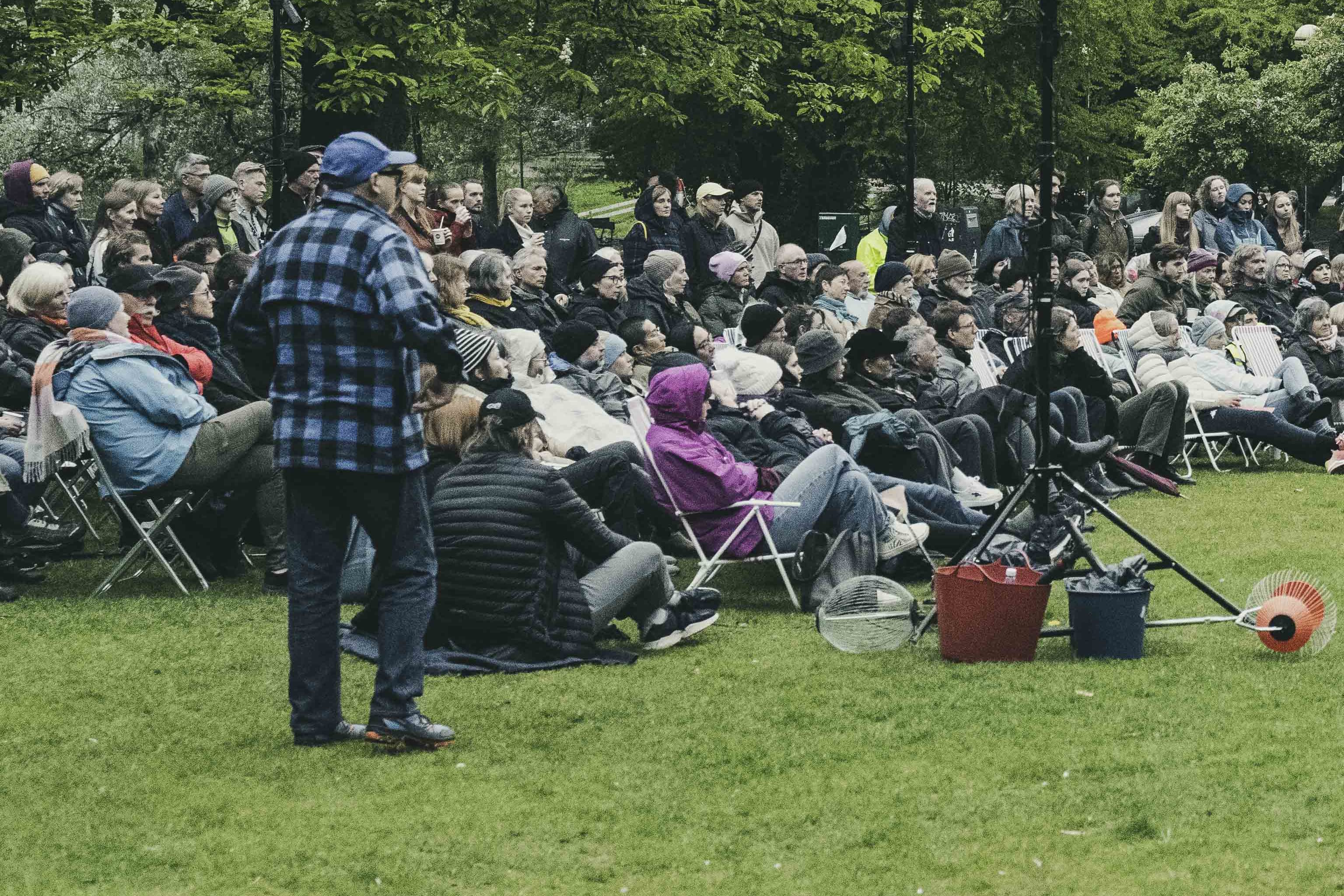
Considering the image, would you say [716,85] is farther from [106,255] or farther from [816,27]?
[106,255]

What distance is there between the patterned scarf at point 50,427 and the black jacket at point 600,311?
3.59m

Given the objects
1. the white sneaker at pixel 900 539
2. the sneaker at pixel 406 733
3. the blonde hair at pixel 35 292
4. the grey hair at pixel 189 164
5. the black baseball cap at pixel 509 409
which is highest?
the grey hair at pixel 189 164

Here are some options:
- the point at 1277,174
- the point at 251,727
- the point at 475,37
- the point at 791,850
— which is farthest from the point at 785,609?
the point at 1277,174

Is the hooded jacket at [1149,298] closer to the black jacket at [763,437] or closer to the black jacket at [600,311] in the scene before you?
the black jacket at [600,311]

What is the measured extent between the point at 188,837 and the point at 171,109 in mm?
16045

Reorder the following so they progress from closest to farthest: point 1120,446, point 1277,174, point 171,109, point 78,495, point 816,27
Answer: point 78,495 → point 1120,446 → point 171,109 → point 816,27 → point 1277,174

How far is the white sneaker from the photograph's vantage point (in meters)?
9.09

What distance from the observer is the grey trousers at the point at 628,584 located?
748 cm

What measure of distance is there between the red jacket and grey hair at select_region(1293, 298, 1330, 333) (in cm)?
909

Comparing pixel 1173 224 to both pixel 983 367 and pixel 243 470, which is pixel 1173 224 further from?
pixel 243 470

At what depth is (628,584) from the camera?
24.8 ft

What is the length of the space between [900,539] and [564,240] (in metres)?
5.29

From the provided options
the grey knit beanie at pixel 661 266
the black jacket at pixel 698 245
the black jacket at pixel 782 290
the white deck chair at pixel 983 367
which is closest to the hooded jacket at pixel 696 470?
the grey knit beanie at pixel 661 266

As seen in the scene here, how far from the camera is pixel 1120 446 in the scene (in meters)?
13.1
